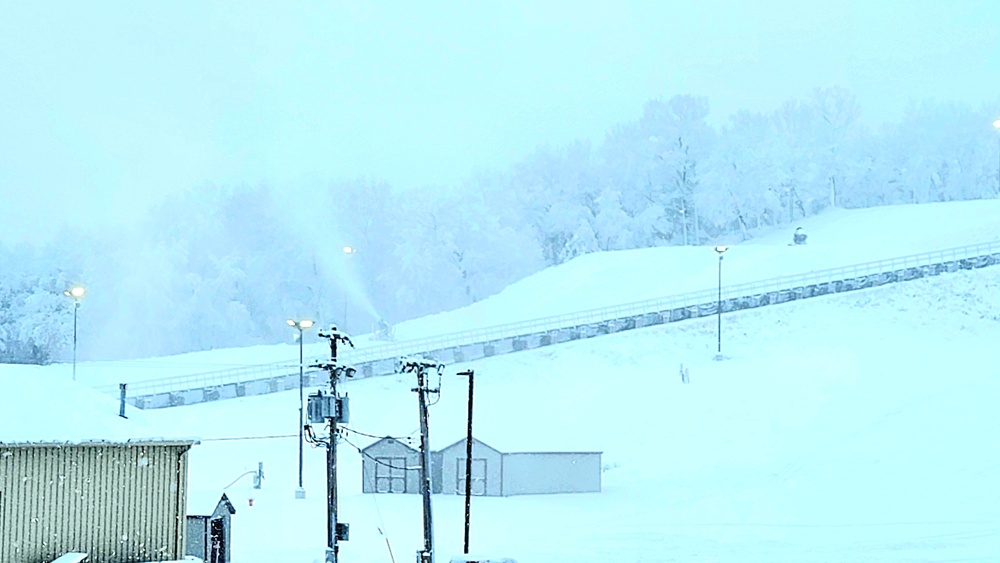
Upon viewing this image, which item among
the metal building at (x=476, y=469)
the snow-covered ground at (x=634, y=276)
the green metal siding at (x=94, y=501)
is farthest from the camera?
the snow-covered ground at (x=634, y=276)

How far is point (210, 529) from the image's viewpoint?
2759cm

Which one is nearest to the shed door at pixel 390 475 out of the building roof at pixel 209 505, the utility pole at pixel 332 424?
the building roof at pixel 209 505

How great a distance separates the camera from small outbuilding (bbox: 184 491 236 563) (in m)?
27.3

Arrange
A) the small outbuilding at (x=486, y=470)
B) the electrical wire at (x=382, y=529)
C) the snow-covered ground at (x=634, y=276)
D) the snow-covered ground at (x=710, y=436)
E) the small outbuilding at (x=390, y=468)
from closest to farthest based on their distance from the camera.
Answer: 1. the electrical wire at (x=382, y=529)
2. the snow-covered ground at (x=710, y=436)
3. the small outbuilding at (x=486, y=470)
4. the small outbuilding at (x=390, y=468)
5. the snow-covered ground at (x=634, y=276)

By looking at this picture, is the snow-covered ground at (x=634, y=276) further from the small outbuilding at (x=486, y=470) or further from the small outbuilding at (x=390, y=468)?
the small outbuilding at (x=486, y=470)

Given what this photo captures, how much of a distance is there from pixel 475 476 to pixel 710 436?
1263 cm

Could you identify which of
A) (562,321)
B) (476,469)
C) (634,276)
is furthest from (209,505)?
(634,276)

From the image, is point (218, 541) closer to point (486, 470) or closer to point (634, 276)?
point (486, 470)

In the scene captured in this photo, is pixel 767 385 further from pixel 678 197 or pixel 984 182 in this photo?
pixel 984 182


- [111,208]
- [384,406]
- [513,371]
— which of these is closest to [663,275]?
[513,371]

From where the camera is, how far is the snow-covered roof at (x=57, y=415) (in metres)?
21.9

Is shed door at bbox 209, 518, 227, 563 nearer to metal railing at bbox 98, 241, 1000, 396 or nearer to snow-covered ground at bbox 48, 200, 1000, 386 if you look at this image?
metal railing at bbox 98, 241, 1000, 396

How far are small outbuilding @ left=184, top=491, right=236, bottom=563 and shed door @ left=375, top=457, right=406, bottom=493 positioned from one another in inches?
677

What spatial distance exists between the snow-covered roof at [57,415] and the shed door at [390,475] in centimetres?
2245
